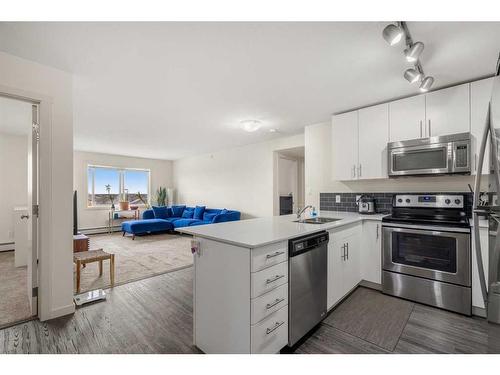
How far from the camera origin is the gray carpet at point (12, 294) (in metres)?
2.26

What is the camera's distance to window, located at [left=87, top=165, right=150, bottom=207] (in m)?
6.99

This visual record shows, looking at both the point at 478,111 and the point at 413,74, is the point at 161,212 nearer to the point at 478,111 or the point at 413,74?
the point at 413,74

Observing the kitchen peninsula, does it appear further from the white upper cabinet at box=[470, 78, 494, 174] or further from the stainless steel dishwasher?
the white upper cabinet at box=[470, 78, 494, 174]

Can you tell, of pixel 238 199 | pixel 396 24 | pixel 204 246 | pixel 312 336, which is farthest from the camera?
pixel 238 199

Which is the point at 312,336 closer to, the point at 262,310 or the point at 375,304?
the point at 262,310

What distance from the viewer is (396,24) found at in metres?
1.61

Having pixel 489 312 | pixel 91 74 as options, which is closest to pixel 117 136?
pixel 91 74

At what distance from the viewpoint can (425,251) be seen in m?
2.49

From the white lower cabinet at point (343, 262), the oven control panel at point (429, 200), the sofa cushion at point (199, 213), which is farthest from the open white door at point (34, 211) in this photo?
the sofa cushion at point (199, 213)

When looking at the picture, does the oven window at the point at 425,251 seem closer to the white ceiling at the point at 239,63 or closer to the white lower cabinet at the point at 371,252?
the white lower cabinet at the point at 371,252

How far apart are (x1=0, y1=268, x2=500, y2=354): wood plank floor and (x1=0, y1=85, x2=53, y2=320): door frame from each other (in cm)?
24

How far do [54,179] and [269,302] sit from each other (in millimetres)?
2221

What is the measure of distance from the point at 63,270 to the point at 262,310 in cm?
199

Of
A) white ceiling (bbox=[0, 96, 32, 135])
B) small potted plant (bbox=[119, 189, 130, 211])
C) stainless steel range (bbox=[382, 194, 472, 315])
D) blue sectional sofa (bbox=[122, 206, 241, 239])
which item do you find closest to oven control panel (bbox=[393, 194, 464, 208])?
stainless steel range (bbox=[382, 194, 472, 315])
